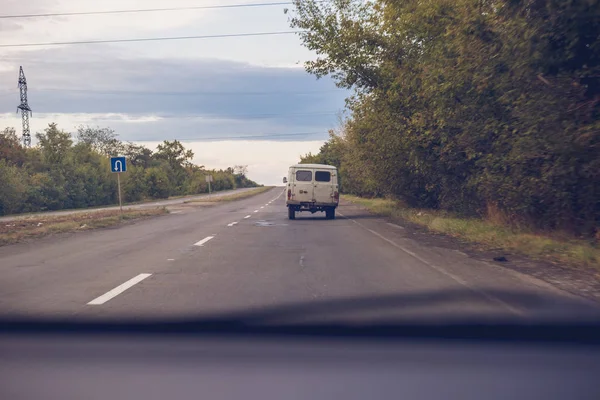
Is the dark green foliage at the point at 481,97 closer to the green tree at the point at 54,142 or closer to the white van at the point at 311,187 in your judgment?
the white van at the point at 311,187

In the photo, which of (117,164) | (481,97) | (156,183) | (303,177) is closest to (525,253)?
(481,97)

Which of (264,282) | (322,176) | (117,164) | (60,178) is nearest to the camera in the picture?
(264,282)

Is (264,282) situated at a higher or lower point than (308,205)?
lower

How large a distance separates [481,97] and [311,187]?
32.6 ft

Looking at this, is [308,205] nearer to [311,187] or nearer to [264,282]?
[311,187]

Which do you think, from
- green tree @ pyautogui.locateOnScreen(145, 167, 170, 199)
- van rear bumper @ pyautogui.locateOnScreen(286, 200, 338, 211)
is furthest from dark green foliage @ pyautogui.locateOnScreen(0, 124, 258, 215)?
van rear bumper @ pyautogui.locateOnScreen(286, 200, 338, 211)

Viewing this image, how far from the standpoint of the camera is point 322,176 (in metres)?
23.7

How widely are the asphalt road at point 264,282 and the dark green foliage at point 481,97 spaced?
8.79 ft

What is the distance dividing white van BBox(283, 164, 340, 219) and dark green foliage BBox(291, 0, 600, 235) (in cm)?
257

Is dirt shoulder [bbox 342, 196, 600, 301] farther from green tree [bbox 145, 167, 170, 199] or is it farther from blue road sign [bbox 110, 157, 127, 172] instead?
green tree [bbox 145, 167, 170, 199]

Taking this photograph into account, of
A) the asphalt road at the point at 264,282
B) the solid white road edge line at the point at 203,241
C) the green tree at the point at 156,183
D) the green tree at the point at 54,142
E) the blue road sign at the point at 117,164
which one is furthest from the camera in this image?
the green tree at the point at 156,183

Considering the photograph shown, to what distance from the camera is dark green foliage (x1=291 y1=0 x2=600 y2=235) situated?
10.8 m

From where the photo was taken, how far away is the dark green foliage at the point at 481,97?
10.8 meters

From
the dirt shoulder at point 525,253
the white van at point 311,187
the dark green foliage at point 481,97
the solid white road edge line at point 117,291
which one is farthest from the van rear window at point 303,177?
the solid white road edge line at point 117,291
